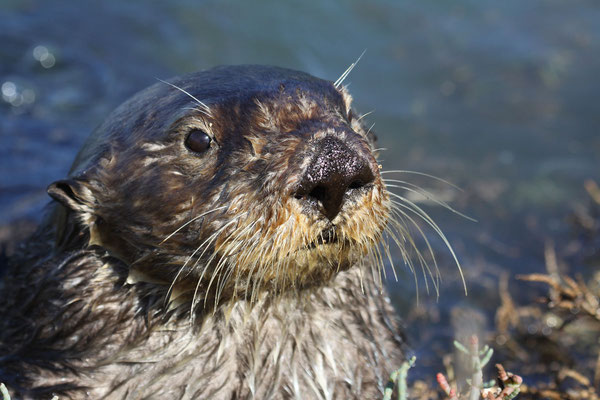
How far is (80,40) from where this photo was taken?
7406 millimetres

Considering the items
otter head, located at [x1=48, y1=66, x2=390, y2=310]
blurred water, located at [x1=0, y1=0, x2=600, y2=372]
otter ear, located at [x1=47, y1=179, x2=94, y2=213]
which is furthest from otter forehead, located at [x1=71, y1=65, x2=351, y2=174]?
blurred water, located at [x1=0, y1=0, x2=600, y2=372]

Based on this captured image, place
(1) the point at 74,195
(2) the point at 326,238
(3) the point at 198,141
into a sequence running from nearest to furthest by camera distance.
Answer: (2) the point at 326,238 → (3) the point at 198,141 → (1) the point at 74,195

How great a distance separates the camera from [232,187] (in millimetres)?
→ 2479

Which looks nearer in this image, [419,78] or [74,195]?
[74,195]

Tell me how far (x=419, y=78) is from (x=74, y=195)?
5.75 meters

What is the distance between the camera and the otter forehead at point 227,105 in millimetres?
2617

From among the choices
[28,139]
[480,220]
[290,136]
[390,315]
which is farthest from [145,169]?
[480,220]

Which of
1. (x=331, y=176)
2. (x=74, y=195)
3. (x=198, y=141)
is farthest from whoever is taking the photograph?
(x=74, y=195)

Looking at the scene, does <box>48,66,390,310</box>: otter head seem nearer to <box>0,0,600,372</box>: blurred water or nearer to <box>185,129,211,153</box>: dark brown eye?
<box>185,129,211,153</box>: dark brown eye

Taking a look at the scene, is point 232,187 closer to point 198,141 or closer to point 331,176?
point 198,141

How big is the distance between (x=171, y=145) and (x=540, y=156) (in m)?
5.14

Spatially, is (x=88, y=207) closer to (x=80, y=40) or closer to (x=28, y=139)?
(x=28, y=139)

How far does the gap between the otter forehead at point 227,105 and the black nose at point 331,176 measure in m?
0.25

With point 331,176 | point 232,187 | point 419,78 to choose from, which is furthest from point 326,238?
point 419,78
